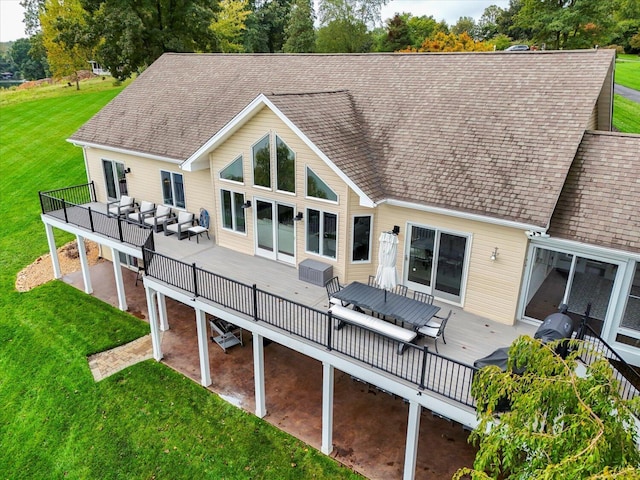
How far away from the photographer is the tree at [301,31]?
52531mm

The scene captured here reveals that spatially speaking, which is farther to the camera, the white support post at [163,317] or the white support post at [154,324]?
the white support post at [163,317]

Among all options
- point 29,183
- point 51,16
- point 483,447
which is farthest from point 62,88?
point 483,447

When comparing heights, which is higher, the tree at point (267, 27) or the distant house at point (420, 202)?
the tree at point (267, 27)

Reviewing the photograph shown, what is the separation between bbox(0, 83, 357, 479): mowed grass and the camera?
36.3ft

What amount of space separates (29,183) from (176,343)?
22.9 m

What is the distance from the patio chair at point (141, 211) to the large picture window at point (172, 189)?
0.69 meters

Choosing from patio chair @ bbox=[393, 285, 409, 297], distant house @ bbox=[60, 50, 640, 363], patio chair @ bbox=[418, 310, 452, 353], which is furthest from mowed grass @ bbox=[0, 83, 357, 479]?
distant house @ bbox=[60, 50, 640, 363]

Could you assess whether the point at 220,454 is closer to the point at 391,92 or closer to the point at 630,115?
the point at 391,92

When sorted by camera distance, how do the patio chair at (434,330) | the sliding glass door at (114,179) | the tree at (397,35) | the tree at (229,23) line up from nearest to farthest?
the patio chair at (434,330), the sliding glass door at (114,179), the tree at (229,23), the tree at (397,35)

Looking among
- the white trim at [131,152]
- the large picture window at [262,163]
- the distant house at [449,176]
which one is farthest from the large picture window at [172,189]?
the large picture window at [262,163]

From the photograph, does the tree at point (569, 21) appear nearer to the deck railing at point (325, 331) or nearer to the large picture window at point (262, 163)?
the large picture window at point (262, 163)

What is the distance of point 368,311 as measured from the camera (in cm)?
1155

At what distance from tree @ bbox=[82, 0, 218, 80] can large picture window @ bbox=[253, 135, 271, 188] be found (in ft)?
71.0

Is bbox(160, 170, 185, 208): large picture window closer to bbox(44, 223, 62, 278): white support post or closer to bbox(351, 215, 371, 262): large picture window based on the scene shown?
bbox(44, 223, 62, 278): white support post
